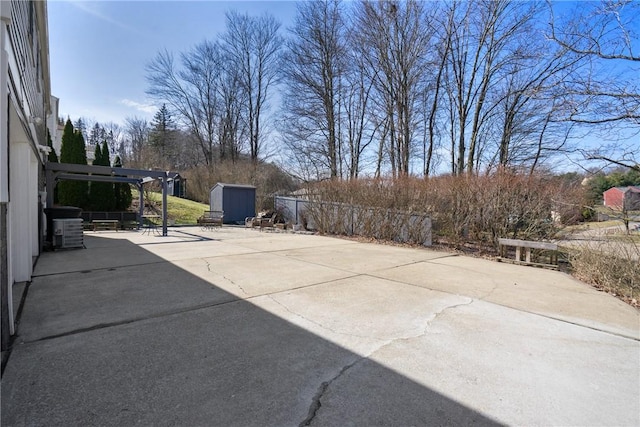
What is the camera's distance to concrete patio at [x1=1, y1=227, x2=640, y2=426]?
2.12 m

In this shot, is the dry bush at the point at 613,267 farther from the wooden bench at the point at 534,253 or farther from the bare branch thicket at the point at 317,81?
the bare branch thicket at the point at 317,81

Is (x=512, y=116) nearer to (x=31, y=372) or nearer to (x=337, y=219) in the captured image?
(x=337, y=219)

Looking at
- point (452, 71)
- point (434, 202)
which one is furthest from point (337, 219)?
point (452, 71)

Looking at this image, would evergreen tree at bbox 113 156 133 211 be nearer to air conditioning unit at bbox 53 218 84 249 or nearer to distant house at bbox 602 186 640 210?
air conditioning unit at bbox 53 218 84 249

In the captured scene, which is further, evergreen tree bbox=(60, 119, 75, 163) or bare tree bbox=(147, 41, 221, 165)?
bare tree bbox=(147, 41, 221, 165)

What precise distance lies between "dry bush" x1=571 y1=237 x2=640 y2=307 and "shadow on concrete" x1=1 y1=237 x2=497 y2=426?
492cm

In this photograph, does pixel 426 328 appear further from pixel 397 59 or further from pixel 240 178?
pixel 240 178

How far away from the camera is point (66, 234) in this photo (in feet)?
27.8

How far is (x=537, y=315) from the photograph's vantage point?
4.06 m

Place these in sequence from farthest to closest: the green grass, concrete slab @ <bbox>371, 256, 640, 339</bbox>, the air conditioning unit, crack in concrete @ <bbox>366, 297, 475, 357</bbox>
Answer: the green grass < the air conditioning unit < concrete slab @ <bbox>371, 256, 640, 339</bbox> < crack in concrete @ <bbox>366, 297, 475, 357</bbox>

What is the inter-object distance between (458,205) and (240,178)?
57.7 ft

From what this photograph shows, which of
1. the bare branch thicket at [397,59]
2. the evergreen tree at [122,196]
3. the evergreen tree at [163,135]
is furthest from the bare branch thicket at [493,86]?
the evergreen tree at [163,135]

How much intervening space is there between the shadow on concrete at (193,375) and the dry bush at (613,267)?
194 inches

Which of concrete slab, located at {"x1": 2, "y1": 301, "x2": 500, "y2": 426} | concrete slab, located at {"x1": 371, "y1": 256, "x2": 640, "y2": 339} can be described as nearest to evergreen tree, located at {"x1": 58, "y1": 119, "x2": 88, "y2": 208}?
concrete slab, located at {"x1": 2, "y1": 301, "x2": 500, "y2": 426}
